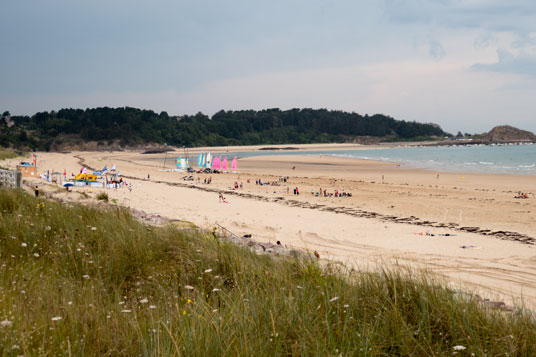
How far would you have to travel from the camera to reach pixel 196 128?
142 m

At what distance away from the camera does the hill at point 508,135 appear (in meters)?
163

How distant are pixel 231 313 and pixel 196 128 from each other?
14252 centimetres

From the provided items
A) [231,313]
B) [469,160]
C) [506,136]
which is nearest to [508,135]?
[506,136]

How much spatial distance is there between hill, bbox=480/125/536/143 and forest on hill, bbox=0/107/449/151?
86.2 feet

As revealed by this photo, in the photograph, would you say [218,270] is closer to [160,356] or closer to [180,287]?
[180,287]

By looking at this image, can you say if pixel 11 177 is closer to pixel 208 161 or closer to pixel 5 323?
pixel 5 323

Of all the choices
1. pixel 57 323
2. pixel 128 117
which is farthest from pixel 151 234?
pixel 128 117

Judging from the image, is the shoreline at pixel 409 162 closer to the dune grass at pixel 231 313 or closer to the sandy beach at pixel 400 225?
the sandy beach at pixel 400 225

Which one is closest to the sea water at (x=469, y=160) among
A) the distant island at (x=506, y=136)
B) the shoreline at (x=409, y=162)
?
the shoreline at (x=409, y=162)

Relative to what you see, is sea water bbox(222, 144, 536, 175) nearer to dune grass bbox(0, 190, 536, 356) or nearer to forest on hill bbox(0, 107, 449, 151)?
dune grass bbox(0, 190, 536, 356)

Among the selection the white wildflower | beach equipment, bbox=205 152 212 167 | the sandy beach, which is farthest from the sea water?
the white wildflower

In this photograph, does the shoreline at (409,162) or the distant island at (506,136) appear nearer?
the shoreline at (409,162)

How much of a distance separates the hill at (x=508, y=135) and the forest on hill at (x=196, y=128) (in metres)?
26.3

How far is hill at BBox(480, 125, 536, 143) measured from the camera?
163 m
